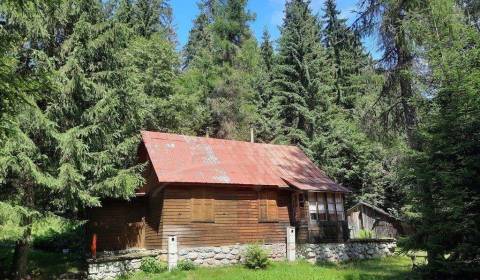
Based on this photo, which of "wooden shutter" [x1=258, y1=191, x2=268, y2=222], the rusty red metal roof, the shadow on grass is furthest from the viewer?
"wooden shutter" [x1=258, y1=191, x2=268, y2=222]

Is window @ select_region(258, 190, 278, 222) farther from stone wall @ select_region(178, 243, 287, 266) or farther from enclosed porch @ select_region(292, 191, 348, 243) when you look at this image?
stone wall @ select_region(178, 243, 287, 266)

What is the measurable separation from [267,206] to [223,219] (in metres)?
2.77

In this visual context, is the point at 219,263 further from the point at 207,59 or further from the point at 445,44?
the point at 207,59

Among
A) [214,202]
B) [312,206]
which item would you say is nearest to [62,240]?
[214,202]

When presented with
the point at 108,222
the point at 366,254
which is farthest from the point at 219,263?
the point at 366,254

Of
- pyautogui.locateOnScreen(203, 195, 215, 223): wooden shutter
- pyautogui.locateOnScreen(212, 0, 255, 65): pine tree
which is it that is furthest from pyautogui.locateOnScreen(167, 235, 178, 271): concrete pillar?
pyautogui.locateOnScreen(212, 0, 255, 65): pine tree

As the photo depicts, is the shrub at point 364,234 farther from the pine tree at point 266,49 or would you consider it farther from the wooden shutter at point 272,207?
the pine tree at point 266,49

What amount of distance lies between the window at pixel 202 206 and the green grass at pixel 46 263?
5377 millimetres

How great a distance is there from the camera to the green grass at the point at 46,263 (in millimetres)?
17752

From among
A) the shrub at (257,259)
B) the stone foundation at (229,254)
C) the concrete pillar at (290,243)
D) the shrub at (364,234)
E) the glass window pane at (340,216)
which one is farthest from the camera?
the shrub at (364,234)

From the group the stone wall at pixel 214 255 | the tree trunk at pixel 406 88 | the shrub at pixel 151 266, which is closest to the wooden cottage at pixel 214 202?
the stone wall at pixel 214 255

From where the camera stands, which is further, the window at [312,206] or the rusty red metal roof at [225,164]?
the window at [312,206]

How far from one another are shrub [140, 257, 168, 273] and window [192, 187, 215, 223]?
2.59m

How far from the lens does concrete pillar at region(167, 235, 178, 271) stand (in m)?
19.0
